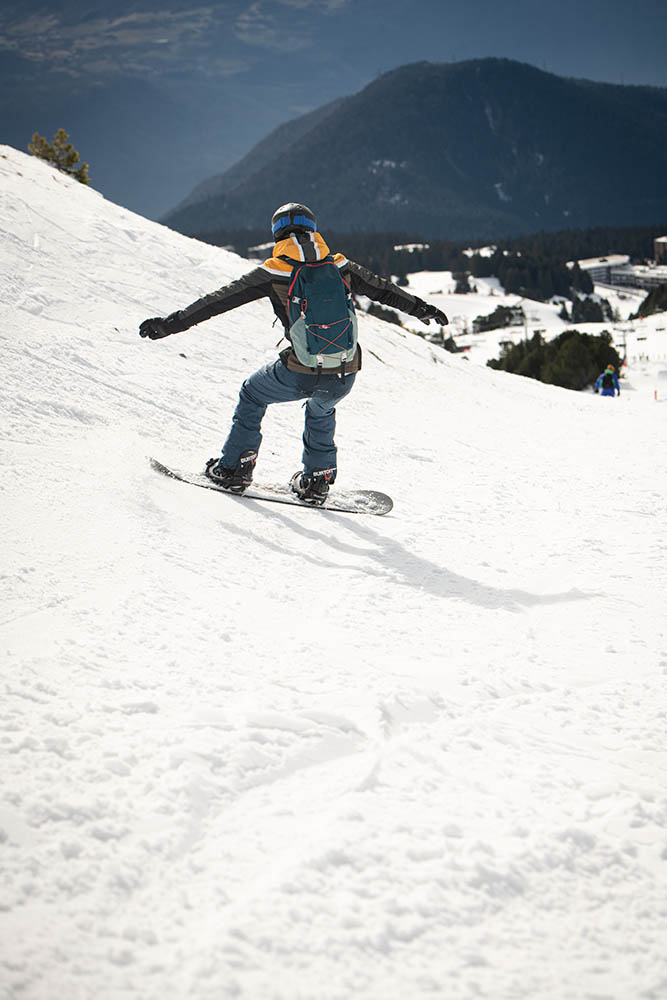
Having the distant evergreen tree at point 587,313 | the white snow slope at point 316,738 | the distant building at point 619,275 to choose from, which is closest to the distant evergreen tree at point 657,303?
the distant evergreen tree at point 587,313

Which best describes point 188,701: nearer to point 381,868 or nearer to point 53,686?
point 53,686

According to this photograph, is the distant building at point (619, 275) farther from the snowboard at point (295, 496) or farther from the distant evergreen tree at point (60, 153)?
the snowboard at point (295, 496)

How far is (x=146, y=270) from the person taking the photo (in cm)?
1060

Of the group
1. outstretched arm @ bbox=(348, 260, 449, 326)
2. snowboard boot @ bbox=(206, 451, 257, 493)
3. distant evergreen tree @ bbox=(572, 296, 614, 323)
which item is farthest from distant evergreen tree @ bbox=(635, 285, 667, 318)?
snowboard boot @ bbox=(206, 451, 257, 493)

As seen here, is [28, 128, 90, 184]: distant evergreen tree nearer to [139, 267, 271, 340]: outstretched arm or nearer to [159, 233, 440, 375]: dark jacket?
[139, 267, 271, 340]: outstretched arm

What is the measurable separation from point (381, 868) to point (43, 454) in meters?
3.62

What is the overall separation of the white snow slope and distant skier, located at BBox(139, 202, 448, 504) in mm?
482

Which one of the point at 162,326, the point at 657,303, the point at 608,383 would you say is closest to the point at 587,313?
the point at 657,303

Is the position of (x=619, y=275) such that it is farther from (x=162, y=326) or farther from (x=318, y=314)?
(x=162, y=326)

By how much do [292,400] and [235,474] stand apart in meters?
0.72

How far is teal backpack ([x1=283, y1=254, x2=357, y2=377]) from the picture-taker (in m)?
4.28

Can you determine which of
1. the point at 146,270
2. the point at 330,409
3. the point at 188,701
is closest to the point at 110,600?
the point at 188,701

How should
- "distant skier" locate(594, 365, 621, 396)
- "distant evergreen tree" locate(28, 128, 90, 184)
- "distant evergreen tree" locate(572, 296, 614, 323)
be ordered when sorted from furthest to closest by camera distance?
"distant evergreen tree" locate(572, 296, 614, 323)
"distant evergreen tree" locate(28, 128, 90, 184)
"distant skier" locate(594, 365, 621, 396)

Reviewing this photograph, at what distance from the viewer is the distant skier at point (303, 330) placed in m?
4.31
